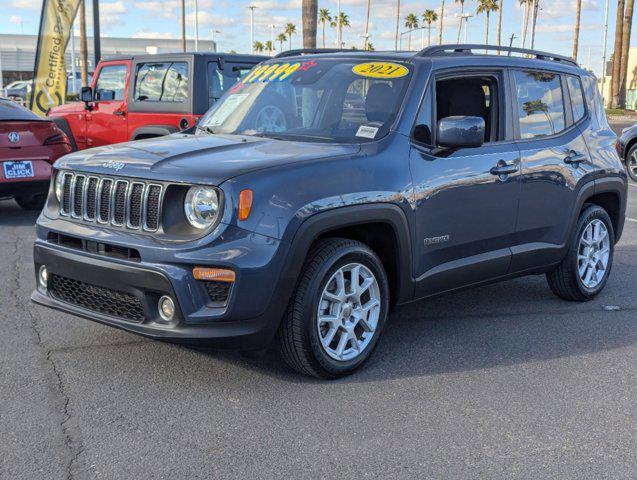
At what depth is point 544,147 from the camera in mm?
5672

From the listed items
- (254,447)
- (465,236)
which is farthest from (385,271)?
(254,447)

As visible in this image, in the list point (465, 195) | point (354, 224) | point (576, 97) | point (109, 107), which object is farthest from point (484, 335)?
point (109, 107)

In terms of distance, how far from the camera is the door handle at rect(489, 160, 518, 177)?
17.0ft

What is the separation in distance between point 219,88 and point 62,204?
6.40 m

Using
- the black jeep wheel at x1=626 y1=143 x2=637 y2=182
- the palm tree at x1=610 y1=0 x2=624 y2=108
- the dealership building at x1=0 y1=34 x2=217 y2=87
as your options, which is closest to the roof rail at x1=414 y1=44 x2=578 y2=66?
the black jeep wheel at x1=626 y1=143 x2=637 y2=182

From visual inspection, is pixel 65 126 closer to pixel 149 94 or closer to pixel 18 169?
pixel 149 94

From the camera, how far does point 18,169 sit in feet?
30.5

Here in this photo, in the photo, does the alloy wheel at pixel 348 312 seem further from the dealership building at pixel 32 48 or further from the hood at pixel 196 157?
the dealership building at pixel 32 48

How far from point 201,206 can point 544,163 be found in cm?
272

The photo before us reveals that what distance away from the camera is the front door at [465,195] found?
4766 mm

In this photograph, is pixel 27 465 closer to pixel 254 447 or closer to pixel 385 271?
pixel 254 447

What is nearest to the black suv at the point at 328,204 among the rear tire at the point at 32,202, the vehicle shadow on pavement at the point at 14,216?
the vehicle shadow on pavement at the point at 14,216

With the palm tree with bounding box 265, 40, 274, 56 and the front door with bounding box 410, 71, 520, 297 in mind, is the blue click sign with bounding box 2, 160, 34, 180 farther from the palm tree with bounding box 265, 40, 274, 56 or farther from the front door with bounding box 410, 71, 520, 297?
the palm tree with bounding box 265, 40, 274, 56

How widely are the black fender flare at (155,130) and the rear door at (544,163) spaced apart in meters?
5.84
